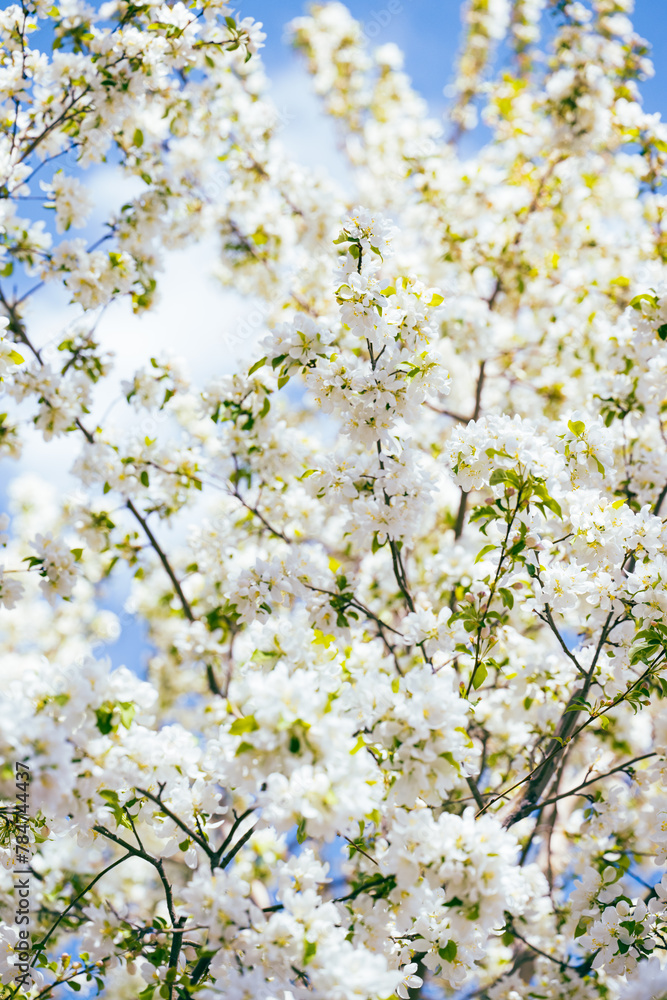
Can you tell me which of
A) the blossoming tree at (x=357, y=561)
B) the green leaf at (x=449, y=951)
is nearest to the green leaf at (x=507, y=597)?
the blossoming tree at (x=357, y=561)

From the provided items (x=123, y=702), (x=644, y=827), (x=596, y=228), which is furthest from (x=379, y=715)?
(x=596, y=228)

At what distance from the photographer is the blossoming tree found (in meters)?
1.82

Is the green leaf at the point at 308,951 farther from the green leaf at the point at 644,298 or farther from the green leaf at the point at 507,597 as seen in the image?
the green leaf at the point at 644,298

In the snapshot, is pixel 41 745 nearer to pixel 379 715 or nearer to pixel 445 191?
pixel 379 715

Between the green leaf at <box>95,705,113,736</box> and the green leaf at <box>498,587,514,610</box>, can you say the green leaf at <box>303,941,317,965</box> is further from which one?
the green leaf at <box>498,587,514,610</box>

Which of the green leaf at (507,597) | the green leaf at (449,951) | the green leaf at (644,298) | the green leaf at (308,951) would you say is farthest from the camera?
the green leaf at (644,298)

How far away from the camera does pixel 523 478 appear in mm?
2479

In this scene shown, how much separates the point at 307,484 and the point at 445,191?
3554mm

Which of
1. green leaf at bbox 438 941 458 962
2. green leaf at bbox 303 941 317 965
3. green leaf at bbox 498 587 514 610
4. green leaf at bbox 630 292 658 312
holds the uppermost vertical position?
green leaf at bbox 630 292 658 312

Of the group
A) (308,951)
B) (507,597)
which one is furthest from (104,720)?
(507,597)

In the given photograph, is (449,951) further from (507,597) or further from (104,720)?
(104,720)

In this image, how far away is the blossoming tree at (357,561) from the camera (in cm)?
182

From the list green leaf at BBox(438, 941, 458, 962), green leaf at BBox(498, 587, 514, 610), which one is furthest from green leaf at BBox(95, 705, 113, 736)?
green leaf at BBox(498, 587, 514, 610)

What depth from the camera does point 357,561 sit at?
4523 millimetres
